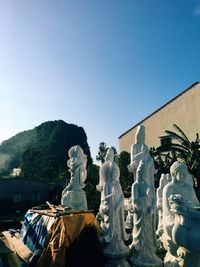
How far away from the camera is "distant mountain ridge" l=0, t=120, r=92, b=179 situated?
52.4m

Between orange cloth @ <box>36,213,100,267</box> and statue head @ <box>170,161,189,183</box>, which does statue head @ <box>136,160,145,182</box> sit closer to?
statue head @ <box>170,161,189,183</box>

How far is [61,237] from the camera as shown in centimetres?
689

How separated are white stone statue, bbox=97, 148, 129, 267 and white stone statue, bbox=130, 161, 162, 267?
35 centimetres

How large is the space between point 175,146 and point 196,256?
19440mm

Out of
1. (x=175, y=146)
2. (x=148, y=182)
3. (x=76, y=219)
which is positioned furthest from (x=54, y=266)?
(x=175, y=146)

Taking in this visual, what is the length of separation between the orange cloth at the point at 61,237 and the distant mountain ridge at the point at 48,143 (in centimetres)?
4128

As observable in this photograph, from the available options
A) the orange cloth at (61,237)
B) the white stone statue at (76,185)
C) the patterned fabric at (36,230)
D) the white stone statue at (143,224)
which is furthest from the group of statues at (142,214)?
the white stone statue at (76,185)

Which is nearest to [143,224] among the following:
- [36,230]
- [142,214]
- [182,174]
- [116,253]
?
[142,214]

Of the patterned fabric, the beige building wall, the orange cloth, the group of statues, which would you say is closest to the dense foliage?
the beige building wall

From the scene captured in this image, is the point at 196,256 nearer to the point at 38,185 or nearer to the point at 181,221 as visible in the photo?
the point at 181,221

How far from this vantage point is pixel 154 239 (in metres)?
7.27

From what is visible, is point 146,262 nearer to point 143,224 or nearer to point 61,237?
point 143,224

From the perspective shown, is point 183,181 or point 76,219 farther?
point 76,219

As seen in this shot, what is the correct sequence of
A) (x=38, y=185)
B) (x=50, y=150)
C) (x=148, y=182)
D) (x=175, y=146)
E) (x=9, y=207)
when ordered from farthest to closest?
(x=50, y=150) < (x=38, y=185) < (x=9, y=207) < (x=175, y=146) < (x=148, y=182)
